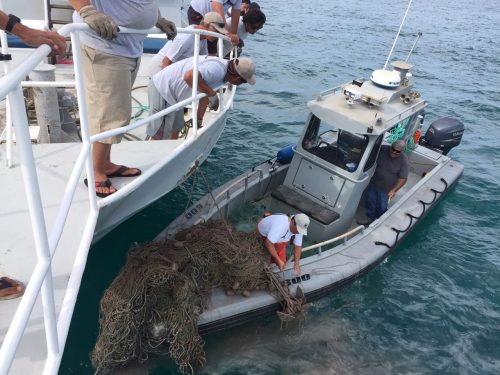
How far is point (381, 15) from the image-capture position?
28.0m

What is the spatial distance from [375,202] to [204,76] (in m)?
4.17

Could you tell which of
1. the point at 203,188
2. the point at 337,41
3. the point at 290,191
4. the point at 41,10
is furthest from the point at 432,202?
the point at 337,41

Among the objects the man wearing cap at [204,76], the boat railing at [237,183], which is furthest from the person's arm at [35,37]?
the boat railing at [237,183]

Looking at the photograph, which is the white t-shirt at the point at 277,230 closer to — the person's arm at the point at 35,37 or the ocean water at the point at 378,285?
the ocean water at the point at 378,285

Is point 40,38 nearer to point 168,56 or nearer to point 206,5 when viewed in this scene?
point 168,56

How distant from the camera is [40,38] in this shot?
2.18 meters

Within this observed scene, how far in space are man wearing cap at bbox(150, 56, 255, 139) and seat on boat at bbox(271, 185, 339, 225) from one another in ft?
8.51

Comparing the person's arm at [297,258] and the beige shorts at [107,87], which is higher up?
the beige shorts at [107,87]

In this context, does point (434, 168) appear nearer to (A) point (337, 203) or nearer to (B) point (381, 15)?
(A) point (337, 203)

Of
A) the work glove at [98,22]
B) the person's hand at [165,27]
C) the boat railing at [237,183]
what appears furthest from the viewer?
the boat railing at [237,183]

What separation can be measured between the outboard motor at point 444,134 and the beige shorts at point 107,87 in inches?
311

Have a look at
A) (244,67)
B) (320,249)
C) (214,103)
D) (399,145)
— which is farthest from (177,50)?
(399,145)

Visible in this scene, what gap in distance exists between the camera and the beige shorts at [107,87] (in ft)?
10.8

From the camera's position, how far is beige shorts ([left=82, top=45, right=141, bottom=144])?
10.8 feet
